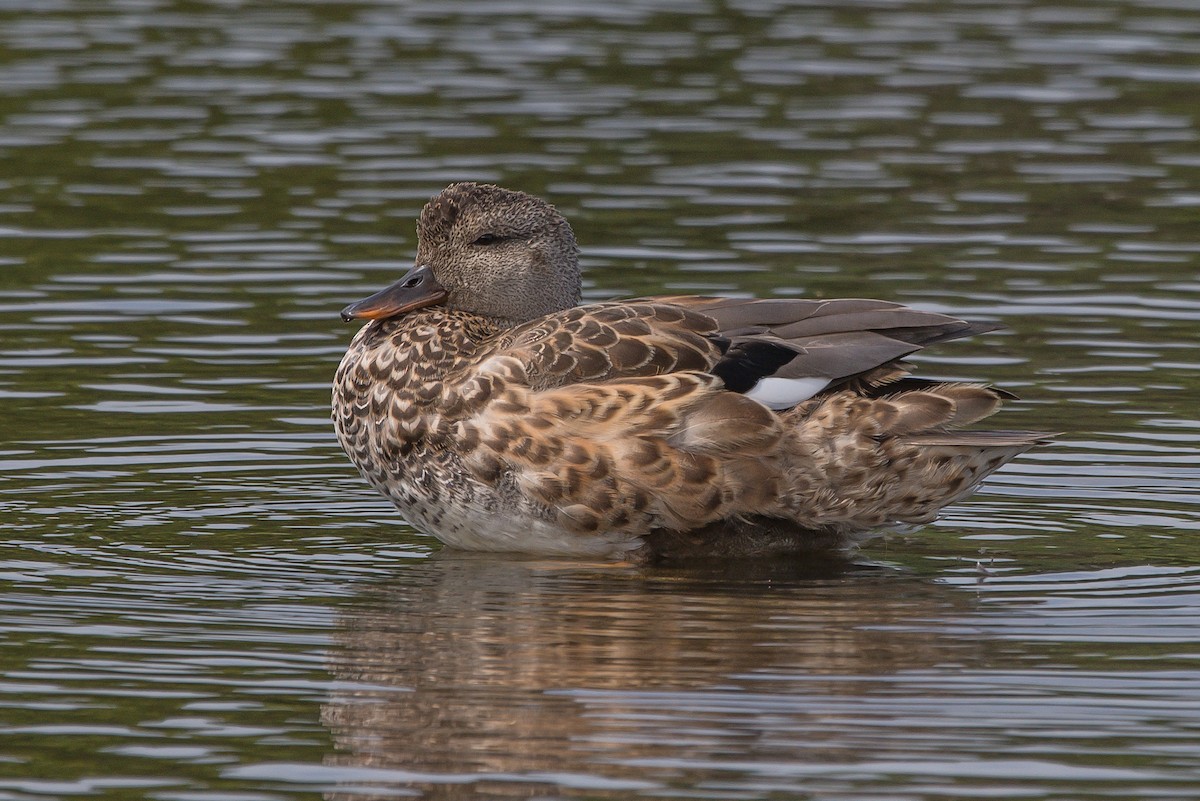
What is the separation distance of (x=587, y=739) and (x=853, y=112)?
1219 centimetres

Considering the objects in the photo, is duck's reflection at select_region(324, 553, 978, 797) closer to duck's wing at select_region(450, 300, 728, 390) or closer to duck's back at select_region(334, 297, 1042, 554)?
duck's back at select_region(334, 297, 1042, 554)

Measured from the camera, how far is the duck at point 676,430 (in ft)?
28.7

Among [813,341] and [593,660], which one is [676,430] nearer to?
[813,341]

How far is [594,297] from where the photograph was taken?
1307 cm

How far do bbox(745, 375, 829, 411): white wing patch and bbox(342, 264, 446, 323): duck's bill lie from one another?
5.46 feet

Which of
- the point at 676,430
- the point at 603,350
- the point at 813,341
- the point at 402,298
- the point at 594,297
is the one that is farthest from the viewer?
the point at 594,297

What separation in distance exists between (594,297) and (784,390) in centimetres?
436

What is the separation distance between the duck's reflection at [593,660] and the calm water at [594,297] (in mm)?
24

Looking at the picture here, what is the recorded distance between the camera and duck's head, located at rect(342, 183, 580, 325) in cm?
966

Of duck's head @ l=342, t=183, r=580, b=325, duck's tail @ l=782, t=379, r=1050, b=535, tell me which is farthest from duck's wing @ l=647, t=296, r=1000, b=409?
duck's head @ l=342, t=183, r=580, b=325

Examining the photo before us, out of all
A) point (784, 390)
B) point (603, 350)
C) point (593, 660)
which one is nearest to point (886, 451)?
point (784, 390)

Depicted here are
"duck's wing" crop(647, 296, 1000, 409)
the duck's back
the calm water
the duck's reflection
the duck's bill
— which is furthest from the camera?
the duck's bill

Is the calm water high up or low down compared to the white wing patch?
down

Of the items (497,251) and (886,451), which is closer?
(886,451)
